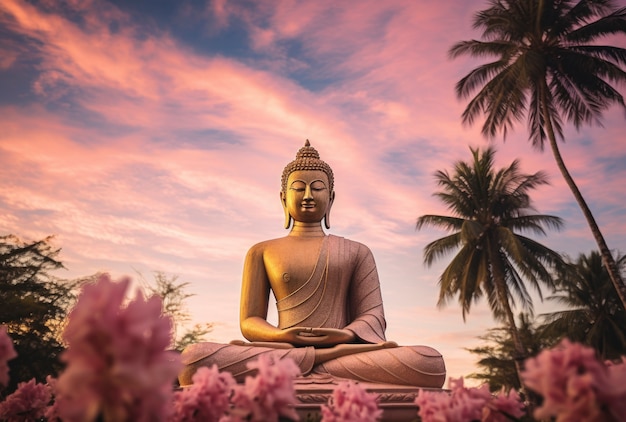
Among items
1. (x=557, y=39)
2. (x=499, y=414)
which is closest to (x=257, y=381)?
(x=499, y=414)

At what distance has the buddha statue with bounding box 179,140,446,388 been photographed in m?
6.16

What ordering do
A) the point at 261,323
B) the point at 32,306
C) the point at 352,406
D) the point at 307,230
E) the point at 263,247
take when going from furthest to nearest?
1. the point at 32,306
2. the point at 307,230
3. the point at 263,247
4. the point at 261,323
5. the point at 352,406

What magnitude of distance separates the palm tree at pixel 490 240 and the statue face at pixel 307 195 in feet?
44.9

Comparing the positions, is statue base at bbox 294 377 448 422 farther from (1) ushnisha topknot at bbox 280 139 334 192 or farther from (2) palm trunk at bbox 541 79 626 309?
(2) palm trunk at bbox 541 79 626 309

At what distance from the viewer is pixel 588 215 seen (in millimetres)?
14898

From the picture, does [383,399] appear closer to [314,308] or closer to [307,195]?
[314,308]

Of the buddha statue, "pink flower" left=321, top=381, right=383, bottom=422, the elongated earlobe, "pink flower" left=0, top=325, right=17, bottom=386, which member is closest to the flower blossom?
"pink flower" left=321, top=381, right=383, bottom=422

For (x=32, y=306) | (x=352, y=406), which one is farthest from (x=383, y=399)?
(x=32, y=306)

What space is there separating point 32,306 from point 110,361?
13.0 metres

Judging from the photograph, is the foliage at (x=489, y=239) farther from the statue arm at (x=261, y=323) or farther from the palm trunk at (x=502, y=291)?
the statue arm at (x=261, y=323)

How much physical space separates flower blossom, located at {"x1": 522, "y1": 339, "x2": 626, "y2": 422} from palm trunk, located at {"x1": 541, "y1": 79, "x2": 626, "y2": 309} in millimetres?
14328

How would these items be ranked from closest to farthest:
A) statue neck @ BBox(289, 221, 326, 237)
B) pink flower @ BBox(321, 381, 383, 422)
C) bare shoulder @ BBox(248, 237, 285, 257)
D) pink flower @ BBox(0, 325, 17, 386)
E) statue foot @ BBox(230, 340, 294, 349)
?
pink flower @ BBox(0, 325, 17, 386)
pink flower @ BBox(321, 381, 383, 422)
statue foot @ BBox(230, 340, 294, 349)
bare shoulder @ BBox(248, 237, 285, 257)
statue neck @ BBox(289, 221, 326, 237)

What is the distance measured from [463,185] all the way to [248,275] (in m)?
A: 16.6

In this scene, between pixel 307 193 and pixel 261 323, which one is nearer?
pixel 261 323
